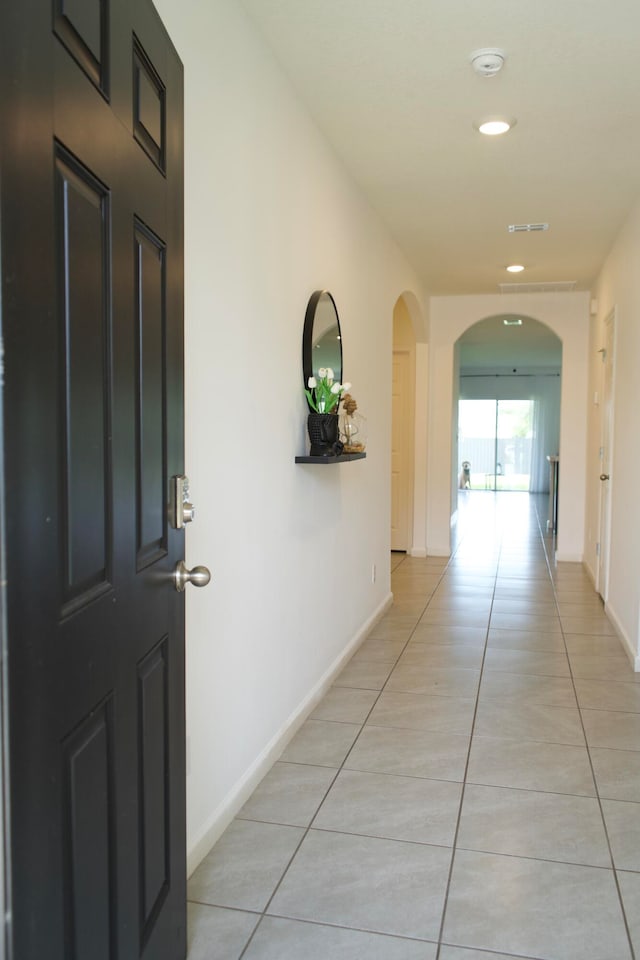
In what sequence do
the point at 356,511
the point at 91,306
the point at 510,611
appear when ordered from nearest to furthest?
the point at 91,306
the point at 356,511
the point at 510,611

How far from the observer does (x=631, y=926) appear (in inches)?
75.9

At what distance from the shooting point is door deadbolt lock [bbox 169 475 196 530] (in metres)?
1.62

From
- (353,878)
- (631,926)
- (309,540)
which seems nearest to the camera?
(631,926)

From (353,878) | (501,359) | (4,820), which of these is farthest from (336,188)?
(501,359)

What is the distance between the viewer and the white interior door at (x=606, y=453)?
5.43 metres

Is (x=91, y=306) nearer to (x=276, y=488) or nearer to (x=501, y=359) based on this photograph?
(x=276, y=488)

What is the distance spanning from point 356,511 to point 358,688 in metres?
1.03

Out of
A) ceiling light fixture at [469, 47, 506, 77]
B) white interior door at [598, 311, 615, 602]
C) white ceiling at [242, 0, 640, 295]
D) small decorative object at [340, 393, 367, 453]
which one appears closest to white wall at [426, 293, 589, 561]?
white interior door at [598, 311, 615, 602]

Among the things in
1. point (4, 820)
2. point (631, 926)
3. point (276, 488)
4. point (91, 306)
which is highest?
point (91, 306)

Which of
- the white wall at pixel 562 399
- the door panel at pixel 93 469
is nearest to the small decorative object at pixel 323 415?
the door panel at pixel 93 469

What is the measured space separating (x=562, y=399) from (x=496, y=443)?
29.8ft

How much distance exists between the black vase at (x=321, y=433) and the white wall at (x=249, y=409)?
0.06 metres

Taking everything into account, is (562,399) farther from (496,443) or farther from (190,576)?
(496,443)

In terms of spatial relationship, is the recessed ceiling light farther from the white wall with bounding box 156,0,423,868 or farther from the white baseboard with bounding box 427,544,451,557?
the white baseboard with bounding box 427,544,451,557
